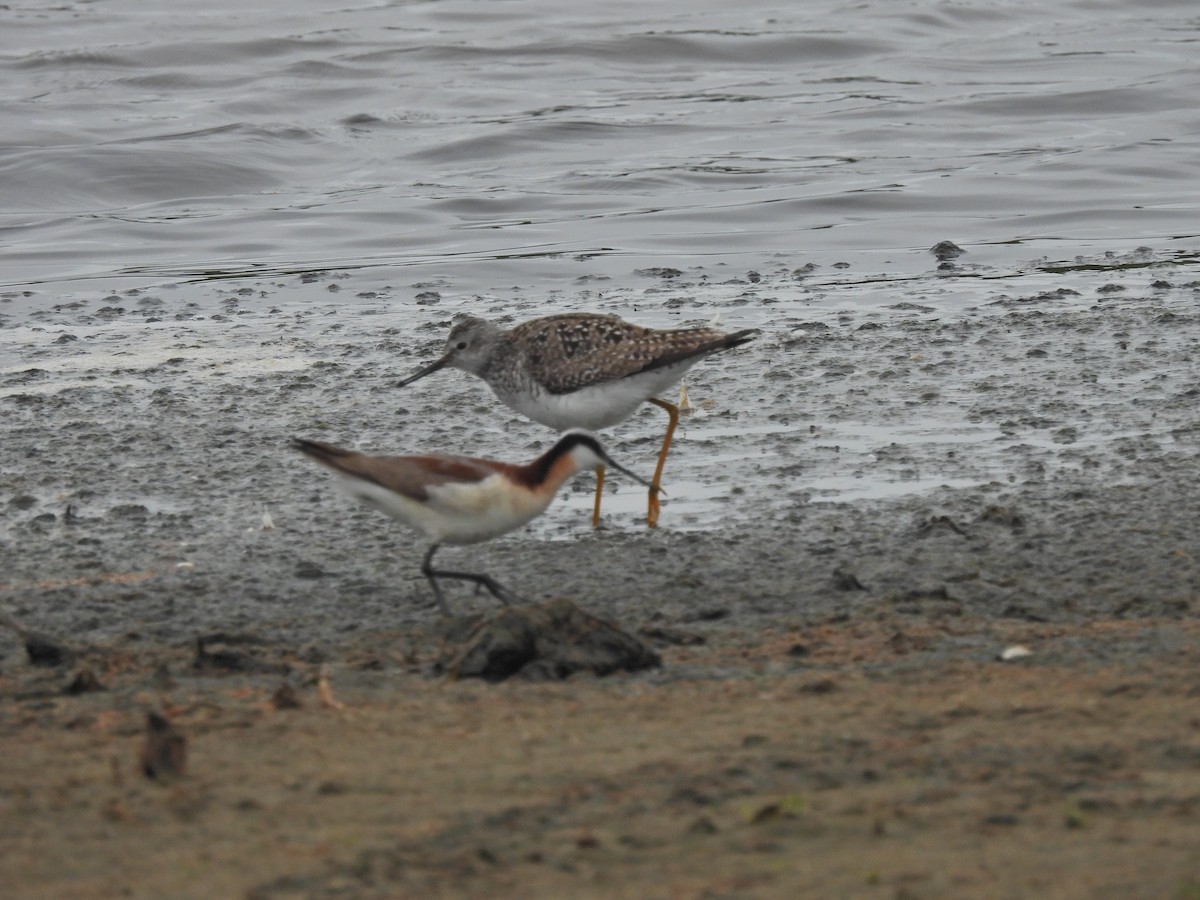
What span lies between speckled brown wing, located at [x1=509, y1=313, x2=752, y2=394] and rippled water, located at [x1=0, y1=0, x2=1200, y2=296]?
4.58m

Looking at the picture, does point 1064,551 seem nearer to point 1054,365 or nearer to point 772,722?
point 772,722

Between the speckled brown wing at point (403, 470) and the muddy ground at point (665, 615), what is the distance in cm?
53

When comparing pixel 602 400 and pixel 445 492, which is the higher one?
pixel 445 492

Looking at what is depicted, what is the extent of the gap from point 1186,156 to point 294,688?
14312 mm

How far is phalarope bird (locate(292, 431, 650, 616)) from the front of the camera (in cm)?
622

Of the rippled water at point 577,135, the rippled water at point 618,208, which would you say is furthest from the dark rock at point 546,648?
the rippled water at point 577,135

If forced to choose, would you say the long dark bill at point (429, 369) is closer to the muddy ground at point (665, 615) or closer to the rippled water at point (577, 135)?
the muddy ground at point (665, 615)

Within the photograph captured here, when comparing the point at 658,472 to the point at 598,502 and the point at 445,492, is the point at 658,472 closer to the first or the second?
the point at 598,502

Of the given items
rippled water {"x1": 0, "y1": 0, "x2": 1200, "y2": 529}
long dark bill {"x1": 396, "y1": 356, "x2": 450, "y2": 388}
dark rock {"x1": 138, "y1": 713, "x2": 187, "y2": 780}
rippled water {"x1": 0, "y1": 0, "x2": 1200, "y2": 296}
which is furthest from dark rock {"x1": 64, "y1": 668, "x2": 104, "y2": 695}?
rippled water {"x1": 0, "y1": 0, "x2": 1200, "y2": 296}

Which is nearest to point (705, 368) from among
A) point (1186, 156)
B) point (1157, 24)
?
point (1186, 156)

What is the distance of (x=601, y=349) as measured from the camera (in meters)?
8.32

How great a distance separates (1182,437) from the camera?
28.0ft

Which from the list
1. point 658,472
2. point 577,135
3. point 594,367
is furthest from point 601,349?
point 577,135

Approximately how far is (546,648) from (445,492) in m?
0.98
